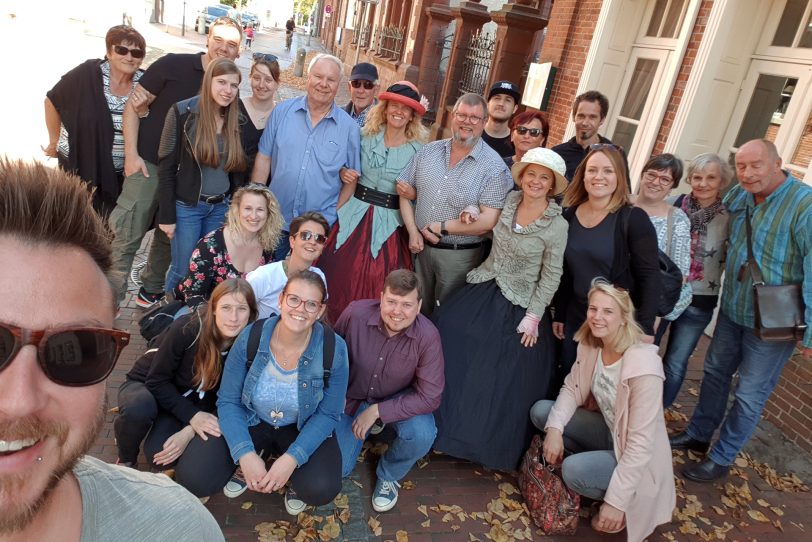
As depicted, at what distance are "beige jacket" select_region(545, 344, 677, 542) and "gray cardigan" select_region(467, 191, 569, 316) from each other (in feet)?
2.22

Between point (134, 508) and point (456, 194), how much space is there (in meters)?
3.02

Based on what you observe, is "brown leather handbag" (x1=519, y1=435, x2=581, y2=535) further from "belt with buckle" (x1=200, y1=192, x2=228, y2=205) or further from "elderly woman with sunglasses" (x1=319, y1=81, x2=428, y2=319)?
"belt with buckle" (x1=200, y1=192, x2=228, y2=205)

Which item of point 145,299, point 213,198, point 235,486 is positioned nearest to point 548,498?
point 235,486

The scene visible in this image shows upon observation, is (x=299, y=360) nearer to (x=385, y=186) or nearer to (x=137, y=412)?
(x=137, y=412)

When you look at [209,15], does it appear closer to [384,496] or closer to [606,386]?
[384,496]

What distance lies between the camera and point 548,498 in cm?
322

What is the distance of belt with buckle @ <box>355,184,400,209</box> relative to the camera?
411 cm

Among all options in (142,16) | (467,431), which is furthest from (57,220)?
(142,16)

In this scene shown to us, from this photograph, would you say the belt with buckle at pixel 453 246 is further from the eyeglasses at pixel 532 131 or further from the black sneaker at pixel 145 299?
the black sneaker at pixel 145 299

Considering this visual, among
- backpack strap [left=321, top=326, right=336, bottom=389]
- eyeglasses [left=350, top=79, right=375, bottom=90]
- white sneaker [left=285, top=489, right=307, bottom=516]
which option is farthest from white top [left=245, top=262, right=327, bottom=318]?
eyeglasses [left=350, top=79, right=375, bottom=90]

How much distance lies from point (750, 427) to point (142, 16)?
142 ft

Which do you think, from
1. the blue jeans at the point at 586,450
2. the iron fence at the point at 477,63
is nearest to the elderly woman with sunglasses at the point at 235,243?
the blue jeans at the point at 586,450

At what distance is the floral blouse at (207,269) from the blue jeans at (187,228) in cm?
42

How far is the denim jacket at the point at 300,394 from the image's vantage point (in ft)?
9.58
